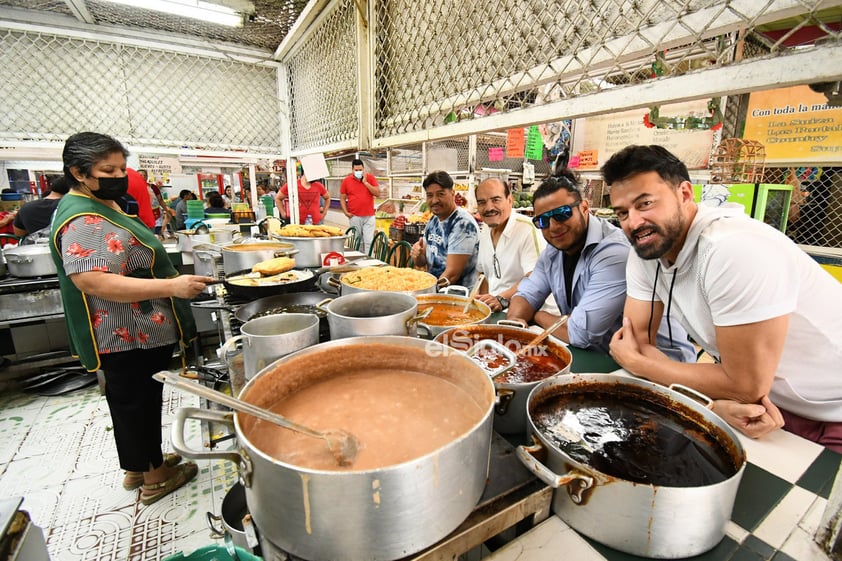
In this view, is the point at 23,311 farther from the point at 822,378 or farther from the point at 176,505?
the point at 822,378

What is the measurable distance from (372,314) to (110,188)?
1.72m

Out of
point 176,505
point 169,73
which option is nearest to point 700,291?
point 176,505

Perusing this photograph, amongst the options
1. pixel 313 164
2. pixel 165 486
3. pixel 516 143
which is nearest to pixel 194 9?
pixel 313 164

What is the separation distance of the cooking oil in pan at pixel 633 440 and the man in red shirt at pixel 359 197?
22.0 feet

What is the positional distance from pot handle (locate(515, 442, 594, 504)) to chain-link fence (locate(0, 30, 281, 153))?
17.8 feet

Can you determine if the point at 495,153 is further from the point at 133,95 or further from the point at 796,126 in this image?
the point at 133,95

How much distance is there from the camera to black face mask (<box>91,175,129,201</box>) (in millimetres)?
2023

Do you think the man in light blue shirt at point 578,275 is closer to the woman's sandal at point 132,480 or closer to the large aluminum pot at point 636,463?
the large aluminum pot at point 636,463

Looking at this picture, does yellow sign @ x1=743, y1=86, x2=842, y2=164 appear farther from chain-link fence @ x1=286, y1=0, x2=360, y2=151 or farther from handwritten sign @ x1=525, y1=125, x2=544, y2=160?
chain-link fence @ x1=286, y1=0, x2=360, y2=151

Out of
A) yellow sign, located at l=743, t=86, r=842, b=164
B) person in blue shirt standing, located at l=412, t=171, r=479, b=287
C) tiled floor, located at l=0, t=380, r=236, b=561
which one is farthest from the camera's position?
yellow sign, located at l=743, t=86, r=842, b=164

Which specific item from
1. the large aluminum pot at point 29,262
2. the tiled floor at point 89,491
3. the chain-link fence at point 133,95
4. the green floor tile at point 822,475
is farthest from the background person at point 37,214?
the green floor tile at point 822,475

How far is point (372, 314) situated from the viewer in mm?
1556

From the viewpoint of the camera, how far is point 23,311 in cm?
352

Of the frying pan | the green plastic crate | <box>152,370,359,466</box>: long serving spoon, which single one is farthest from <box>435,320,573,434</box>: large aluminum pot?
the frying pan
